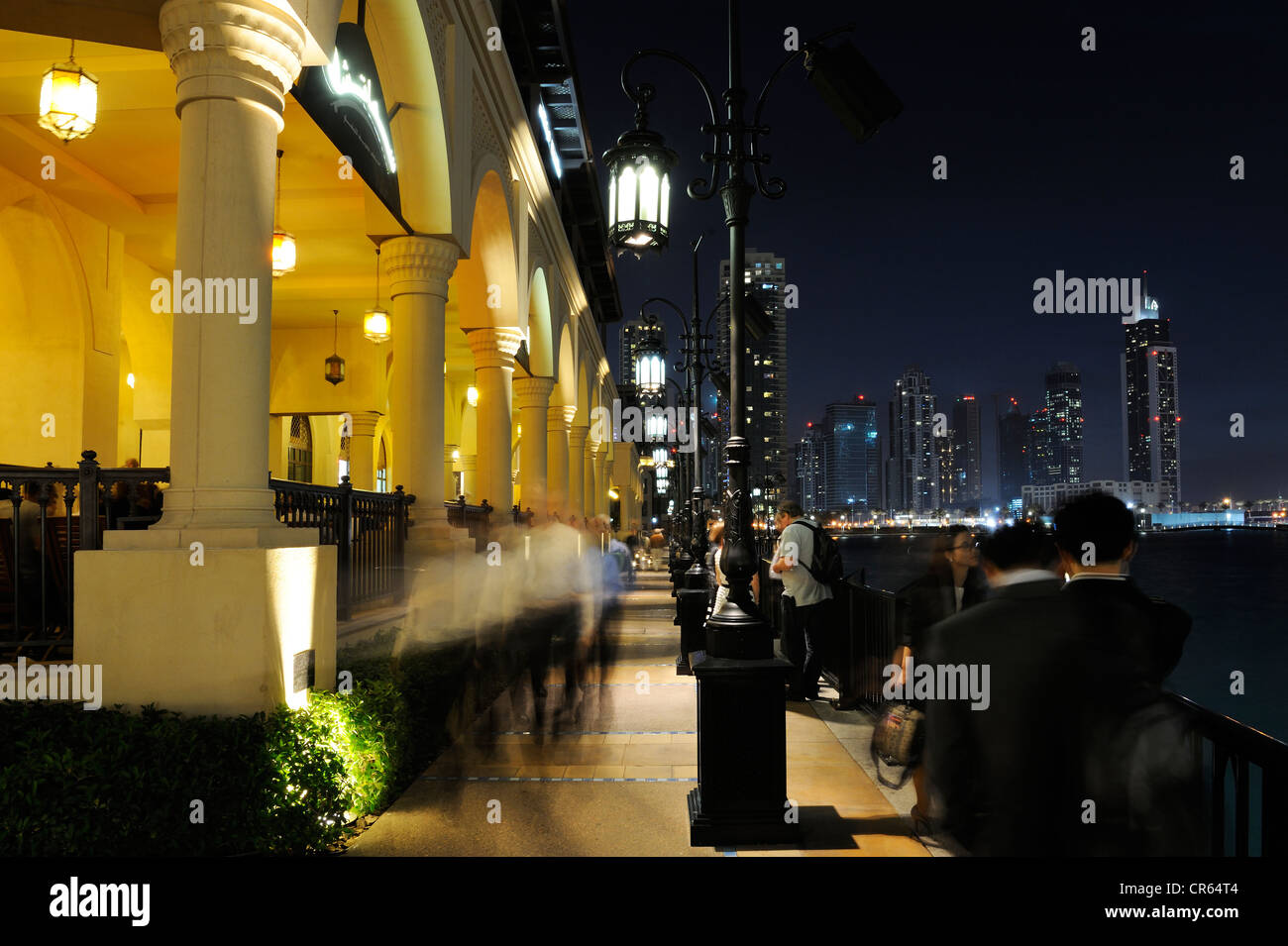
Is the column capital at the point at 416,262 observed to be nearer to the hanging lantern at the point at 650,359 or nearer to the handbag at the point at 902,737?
the handbag at the point at 902,737

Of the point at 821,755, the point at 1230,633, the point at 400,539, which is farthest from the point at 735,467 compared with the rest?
the point at 1230,633

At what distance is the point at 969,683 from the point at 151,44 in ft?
24.2

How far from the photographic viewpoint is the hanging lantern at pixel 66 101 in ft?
23.1

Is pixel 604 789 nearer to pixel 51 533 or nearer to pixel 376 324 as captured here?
pixel 51 533

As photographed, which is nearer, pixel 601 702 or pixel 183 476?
pixel 183 476

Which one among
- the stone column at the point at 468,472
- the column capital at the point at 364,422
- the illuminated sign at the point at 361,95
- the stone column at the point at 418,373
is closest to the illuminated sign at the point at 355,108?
the illuminated sign at the point at 361,95

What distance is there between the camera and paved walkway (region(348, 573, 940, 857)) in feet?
15.3

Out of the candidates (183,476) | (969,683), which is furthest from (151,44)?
(969,683)

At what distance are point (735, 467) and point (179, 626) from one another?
3707mm

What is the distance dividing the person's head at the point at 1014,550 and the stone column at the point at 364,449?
16711 mm
